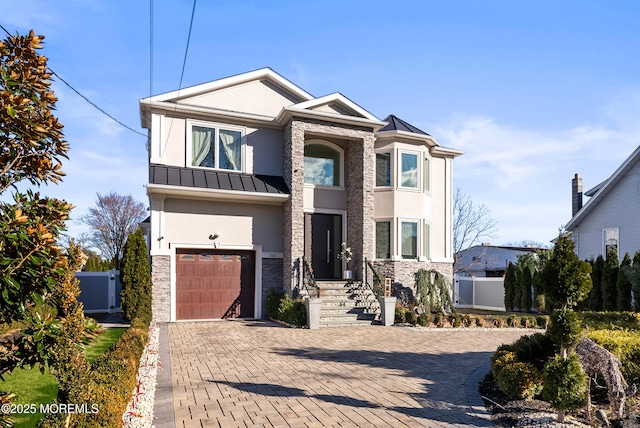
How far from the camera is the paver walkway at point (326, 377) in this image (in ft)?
18.4

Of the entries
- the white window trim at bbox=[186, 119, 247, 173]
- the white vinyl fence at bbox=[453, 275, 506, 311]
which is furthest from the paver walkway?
the white vinyl fence at bbox=[453, 275, 506, 311]

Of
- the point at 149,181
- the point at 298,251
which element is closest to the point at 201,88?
the point at 149,181

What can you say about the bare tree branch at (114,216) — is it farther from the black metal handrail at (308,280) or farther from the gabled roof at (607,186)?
the gabled roof at (607,186)

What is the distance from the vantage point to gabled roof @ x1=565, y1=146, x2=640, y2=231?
59.5 feet

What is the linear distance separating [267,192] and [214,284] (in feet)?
12.2

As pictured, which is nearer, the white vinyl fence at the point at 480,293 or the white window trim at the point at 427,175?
the white window trim at the point at 427,175

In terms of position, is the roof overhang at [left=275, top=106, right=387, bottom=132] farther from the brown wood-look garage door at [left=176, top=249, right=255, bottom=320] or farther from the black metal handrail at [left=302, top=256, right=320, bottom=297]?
the brown wood-look garage door at [left=176, top=249, right=255, bottom=320]

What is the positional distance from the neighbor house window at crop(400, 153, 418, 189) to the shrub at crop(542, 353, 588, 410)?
39.1ft

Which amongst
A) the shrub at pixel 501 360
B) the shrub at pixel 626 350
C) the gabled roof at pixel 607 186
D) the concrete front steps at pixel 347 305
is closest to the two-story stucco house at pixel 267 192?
the concrete front steps at pixel 347 305

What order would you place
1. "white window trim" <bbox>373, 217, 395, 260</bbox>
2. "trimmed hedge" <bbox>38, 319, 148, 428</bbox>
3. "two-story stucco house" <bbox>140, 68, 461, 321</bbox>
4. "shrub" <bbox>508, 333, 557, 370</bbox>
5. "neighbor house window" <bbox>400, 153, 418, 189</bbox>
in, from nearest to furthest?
"trimmed hedge" <bbox>38, 319, 148, 428</bbox> → "shrub" <bbox>508, 333, 557, 370</bbox> → "two-story stucco house" <bbox>140, 68, 461, 321</bbox> → "white window trim" <bbox>373, 217, 395, 260</bbox> → "neighbor house window" <bbox>400, 153, 418, 189</bbox>

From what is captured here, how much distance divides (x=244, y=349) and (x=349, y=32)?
7.24 m

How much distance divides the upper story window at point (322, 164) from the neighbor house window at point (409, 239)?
3005 millimetres

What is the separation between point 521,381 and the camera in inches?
243

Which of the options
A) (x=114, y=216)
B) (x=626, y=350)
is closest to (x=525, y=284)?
(x=626, y=350)
